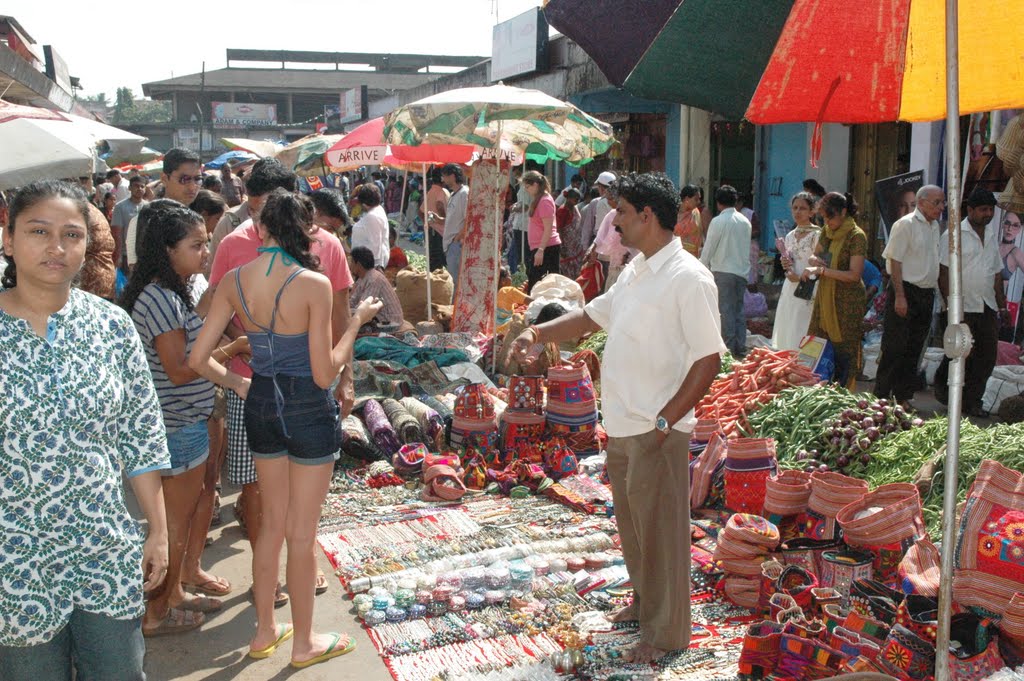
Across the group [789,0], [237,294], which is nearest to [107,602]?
→ [237,294]

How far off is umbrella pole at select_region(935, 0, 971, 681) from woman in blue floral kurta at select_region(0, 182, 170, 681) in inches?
87.4

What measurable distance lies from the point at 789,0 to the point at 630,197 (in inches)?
40.3

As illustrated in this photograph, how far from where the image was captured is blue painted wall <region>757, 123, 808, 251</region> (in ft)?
44.3

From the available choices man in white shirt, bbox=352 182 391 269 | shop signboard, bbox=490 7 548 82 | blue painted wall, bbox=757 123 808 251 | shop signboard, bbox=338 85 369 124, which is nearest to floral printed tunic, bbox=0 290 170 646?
man in white shirt, bbox=352 182 391 269

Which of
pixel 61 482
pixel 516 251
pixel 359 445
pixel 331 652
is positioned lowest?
pixel 331 652

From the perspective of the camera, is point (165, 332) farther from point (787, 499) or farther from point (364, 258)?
point (364, 258)

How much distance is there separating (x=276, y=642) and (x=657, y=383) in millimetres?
2024

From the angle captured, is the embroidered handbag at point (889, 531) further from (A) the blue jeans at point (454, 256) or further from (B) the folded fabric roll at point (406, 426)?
(A) the blue jeans at point (454, 256)

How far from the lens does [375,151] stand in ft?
37.0

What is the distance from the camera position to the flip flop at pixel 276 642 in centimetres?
382

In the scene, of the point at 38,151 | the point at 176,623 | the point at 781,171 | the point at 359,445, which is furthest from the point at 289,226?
the point at 781,171

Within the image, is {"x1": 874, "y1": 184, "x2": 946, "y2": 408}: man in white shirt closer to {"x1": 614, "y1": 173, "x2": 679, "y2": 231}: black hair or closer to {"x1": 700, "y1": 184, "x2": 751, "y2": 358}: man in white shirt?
{"x1": 700, "y1": 184, "x2": 751, "y2": 358}: man in white shirt

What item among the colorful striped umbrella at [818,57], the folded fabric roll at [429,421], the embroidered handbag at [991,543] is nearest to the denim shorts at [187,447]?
the colorful striped umbrella at [818,57]

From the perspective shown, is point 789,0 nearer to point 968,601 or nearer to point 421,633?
point 968,601
